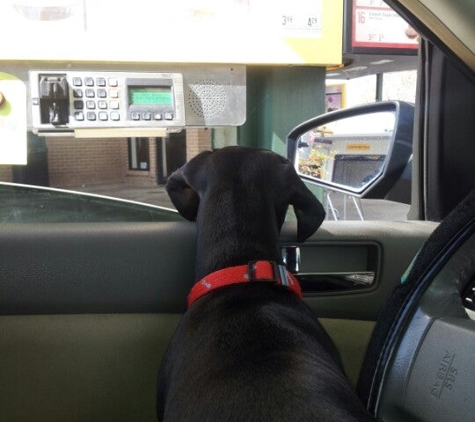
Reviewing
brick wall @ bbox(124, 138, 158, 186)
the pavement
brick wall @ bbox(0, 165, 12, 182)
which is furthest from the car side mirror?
brick wall @ bbox(0, 165, 12, 182)

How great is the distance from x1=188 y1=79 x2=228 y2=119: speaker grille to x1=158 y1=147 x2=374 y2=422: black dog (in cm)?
13

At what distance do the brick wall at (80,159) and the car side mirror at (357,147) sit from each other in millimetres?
720

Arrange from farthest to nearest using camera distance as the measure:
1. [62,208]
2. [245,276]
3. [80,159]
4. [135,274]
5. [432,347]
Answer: [80,159]
[62,208]
[135,274]
[245,276]
[432,347]

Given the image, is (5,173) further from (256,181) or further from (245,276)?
(245,276)

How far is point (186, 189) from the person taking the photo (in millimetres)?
1718

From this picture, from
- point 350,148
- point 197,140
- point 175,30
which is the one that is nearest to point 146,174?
point 197,140

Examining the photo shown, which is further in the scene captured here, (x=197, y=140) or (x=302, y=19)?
(x=197, y=140)

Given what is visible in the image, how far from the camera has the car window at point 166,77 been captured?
1579 millimetres

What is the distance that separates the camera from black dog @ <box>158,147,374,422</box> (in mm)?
1022

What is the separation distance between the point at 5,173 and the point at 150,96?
569 mm

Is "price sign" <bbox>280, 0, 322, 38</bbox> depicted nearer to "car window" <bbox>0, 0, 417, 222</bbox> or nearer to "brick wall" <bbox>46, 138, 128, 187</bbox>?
"car window" <bbox>0, 0, 417, 222</bbox>

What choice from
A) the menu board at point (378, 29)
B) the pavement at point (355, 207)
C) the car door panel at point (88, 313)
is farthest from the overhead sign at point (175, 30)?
the pavement at point (355, 207)

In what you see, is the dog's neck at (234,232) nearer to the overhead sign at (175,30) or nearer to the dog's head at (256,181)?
the dog's head at (256,181)

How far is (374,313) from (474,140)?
0.60 metres
